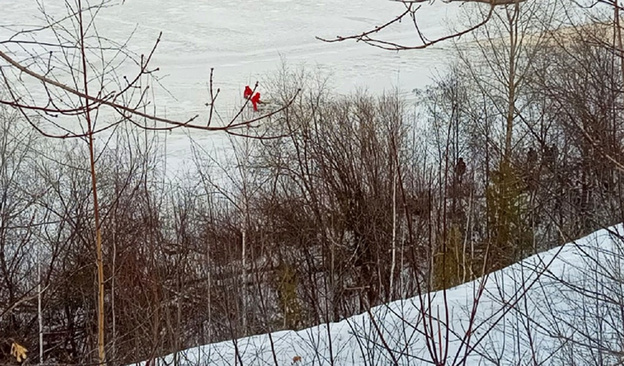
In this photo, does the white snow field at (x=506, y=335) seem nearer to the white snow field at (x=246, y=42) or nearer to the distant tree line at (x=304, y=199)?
the distant tree line at (x=304, y=199)

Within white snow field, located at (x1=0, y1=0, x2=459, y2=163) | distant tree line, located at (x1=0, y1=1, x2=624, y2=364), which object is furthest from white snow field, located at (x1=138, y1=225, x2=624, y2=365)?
white snow field, located at (x1=0, y1=0, x2=459, y2=163)

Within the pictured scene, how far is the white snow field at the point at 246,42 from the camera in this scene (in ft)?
71.6

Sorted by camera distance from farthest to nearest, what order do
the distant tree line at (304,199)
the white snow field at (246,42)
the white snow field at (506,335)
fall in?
the white snow field at (246,42)
the distant tree line at (304,199)
the white snow field at (506,335)

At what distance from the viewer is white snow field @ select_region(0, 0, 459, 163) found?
2181cm

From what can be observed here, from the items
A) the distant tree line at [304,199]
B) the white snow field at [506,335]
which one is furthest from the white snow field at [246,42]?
the white snow field at [506,335]

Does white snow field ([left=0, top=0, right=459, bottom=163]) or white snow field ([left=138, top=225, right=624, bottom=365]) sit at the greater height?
white snow field ([left=138, top=225, right=624, bottom=365])

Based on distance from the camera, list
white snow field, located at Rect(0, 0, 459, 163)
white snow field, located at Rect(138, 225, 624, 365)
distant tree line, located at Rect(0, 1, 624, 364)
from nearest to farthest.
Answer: white snow field, located at Rect(138, 225, 624, 365) < distant tree line, located at Rect(0, 1, 624, 364) < white snow field, located at Rect(0, 0, 459, 163)

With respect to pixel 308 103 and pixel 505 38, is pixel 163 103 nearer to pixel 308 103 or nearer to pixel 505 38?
pixel 308 103

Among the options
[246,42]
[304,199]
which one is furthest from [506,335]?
[246,42]

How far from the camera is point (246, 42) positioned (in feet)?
83.9

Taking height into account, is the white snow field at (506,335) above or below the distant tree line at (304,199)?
above

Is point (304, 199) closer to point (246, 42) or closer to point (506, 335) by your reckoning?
point (506, 335)

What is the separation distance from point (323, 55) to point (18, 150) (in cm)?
1268

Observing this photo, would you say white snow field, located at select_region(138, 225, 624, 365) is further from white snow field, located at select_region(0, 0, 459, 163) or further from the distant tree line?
white snow field, located at select_region(0, 0, 459, 163)
